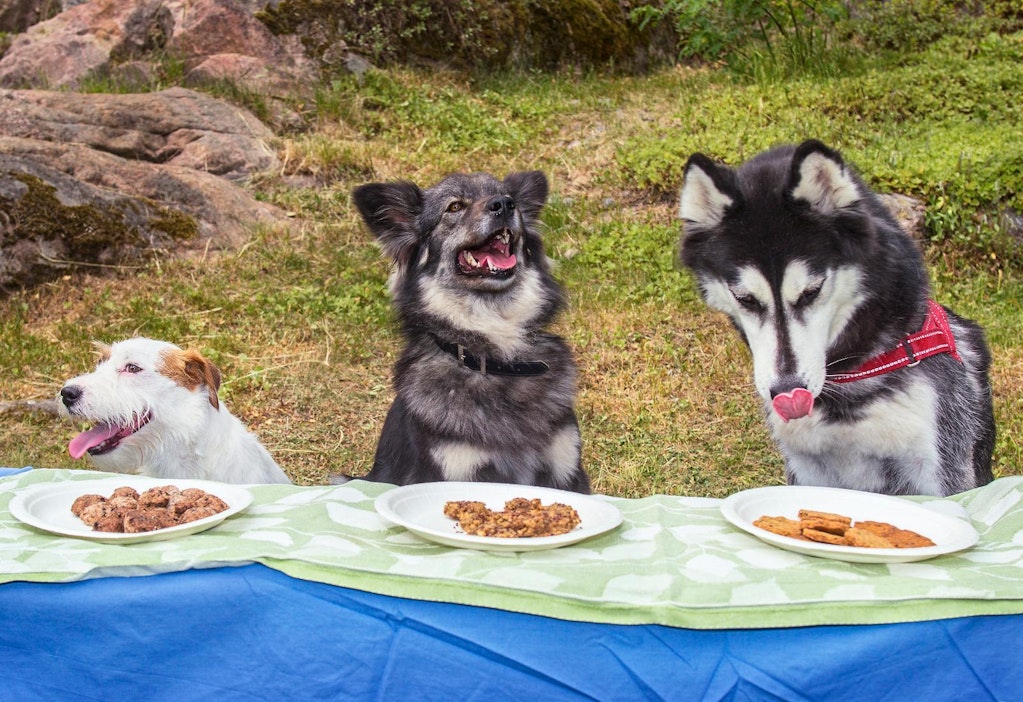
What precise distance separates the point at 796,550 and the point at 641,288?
5097 millimetres

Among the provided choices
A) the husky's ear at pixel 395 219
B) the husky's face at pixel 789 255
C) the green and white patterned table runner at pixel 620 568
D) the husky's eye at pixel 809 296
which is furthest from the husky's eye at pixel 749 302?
the husky's ear at pixel 395 219

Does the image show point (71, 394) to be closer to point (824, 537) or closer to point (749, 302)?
point (749, 302)

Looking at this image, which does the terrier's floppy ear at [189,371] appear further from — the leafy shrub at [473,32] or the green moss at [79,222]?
the leafy shrub at [473,32]

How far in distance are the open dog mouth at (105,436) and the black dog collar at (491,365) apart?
3.70ft

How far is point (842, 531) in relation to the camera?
1962 millimetres

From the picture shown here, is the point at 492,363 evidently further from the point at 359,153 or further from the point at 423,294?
the point at 359,153

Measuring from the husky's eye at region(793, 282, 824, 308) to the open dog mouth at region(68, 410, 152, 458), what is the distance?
218cm

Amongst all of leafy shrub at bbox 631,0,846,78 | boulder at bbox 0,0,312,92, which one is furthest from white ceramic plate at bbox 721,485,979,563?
boulder at bbox 0,0,312,92

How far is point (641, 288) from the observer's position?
22.8ft

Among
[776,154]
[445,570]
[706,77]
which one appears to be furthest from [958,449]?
[706,77]

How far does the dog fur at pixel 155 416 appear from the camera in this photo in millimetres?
2990

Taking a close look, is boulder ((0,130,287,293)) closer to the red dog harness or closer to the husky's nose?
the husky's nose

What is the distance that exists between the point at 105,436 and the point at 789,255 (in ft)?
7.59

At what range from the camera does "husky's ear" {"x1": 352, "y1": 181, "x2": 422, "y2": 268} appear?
3.74m
